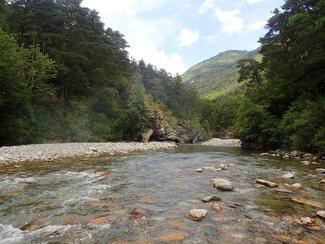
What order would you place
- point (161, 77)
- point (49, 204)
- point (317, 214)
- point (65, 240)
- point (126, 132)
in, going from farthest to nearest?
point (161, 77) < point (126, 132) < point (49, 204) < point (317, 214) < point (65, 240)

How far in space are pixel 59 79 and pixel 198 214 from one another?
3238 cm

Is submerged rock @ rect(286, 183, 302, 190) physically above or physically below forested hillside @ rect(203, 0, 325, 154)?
below

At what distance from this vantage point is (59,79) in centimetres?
3462

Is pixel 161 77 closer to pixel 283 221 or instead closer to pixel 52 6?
pixel 52 6

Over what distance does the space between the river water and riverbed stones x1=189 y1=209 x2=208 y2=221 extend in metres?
0.09

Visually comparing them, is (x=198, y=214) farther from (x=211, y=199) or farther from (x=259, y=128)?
(x=259, y=128)

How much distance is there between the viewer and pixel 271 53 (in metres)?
26.8

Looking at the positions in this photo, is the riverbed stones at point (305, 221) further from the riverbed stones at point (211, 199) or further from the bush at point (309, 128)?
the bush at point (309, 128)

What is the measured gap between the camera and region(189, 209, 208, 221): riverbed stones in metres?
5.67

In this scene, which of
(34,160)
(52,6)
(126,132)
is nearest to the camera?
(34,160)

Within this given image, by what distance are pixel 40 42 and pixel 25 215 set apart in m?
30.9

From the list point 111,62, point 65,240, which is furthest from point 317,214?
point 111,62

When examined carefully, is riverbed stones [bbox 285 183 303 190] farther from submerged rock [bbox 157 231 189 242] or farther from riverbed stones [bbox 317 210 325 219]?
submerged rock [bbox 157 231 189 242]

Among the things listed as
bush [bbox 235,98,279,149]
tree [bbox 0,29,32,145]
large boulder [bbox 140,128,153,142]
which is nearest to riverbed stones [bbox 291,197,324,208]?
bush [bbox 235,98,279,149]
